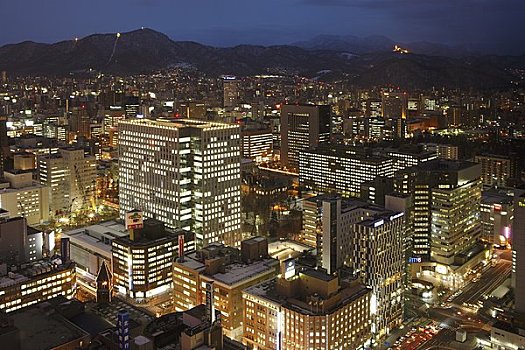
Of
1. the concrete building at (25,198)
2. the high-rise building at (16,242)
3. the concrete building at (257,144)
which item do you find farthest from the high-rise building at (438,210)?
the concrete building at (257,144)

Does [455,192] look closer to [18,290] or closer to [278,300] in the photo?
[278,300]

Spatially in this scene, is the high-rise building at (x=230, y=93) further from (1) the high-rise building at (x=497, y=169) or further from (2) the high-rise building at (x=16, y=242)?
(2) the high-rise building at (x=16, y=242)

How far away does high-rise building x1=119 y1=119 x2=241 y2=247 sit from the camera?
72.8 feet

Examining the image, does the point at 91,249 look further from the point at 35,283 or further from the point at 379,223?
the point at 379,223

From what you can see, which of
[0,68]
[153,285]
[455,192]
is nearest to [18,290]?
[153,285]

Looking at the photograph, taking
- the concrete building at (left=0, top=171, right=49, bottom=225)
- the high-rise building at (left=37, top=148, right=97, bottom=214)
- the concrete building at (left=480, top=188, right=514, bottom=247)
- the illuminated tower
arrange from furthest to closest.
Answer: the high-rise building at (left=37, top=148, right=97, bottom=214) → the concrete building at (left=0, top=171, right=49, bottom=225) → the concrete building at (left=480, top=188, right=514, bottom=247) → the illuminated tower

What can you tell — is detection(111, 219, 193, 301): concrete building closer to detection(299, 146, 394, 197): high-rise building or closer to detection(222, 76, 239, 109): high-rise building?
detection(299, 146, 394, 197): high-rise building

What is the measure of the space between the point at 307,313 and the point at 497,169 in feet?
71.9

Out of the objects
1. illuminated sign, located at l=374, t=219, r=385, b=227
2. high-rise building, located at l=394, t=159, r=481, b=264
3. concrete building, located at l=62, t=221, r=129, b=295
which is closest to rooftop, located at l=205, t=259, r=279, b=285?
illuminated sign, located at l=374, t=219, r=385, b=227

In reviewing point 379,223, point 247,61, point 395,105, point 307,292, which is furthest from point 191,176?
point 247,61

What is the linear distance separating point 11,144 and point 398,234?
31.1m

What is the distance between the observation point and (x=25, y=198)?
2720cm

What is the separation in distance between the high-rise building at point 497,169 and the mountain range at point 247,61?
317 inches

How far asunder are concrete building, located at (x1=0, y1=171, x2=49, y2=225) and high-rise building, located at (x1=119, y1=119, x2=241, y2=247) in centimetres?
635
